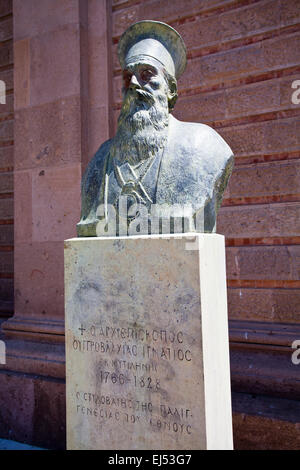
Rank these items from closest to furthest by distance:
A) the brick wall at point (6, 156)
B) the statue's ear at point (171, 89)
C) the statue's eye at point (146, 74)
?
1. the statue's eye at point (146, 74)
2. the statue's ear at point (171, 89)
3. the brick wall at point (6, 156)

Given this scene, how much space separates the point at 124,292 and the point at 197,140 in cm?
98

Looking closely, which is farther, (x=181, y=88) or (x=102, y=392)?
(x=181, y=88)

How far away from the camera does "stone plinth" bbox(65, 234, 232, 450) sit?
2.28m

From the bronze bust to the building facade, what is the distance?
6.03 ft

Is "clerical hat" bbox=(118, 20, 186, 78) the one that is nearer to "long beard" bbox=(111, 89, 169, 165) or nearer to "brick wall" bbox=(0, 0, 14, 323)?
"long beard" bbox=(111, 89, 169, 165)

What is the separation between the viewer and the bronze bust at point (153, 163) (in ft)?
8.11

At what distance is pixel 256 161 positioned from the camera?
14.6 feet

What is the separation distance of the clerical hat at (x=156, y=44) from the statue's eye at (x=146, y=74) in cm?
8

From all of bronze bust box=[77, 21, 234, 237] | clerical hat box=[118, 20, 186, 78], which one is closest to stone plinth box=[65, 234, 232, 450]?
bronze bust box=[77, 21, 234, 237]

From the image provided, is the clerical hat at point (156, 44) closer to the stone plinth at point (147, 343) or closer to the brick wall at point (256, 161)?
the stone plinth at point (147, 343)

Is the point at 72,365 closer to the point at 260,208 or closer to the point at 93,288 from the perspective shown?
the point at 93,288

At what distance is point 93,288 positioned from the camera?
2.59m

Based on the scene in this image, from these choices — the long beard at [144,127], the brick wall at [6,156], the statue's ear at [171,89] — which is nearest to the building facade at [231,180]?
the brick wall at [6,156]
